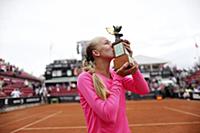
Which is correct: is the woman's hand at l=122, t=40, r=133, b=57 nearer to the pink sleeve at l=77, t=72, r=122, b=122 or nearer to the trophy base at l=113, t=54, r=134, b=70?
the trophy base at l=113, t=54, r=134, b=70

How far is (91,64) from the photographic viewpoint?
4.75 feet

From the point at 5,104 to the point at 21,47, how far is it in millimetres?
10206

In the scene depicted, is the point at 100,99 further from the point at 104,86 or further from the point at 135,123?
the point at 135,123

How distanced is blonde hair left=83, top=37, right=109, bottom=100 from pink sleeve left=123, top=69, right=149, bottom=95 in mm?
222

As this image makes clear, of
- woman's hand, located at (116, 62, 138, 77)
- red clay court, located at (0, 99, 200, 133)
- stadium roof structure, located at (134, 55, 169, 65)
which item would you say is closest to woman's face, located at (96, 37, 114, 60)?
woman's hand, located at (116, 62, 138, 77)

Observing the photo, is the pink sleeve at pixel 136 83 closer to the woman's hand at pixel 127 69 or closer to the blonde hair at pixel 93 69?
the woman's hand at pixel 127 69

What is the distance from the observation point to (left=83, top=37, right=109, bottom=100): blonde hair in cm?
128

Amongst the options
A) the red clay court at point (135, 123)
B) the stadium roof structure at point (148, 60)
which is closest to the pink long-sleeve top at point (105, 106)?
the red clay court at point (135, 123)

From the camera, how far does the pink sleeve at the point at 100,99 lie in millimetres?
1220

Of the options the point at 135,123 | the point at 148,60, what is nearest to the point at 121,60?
the point at 135,123

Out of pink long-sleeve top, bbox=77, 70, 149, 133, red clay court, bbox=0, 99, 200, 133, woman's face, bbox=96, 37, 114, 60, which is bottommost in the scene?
red clay court, bbox=0, 99, 200, 133

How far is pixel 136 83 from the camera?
4.92 feet

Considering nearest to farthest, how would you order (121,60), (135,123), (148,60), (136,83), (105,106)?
1. (105,106)
2. (121,60)
3. (136,83)
4. (135,123)
5. (148,60)

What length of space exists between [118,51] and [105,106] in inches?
12.5
